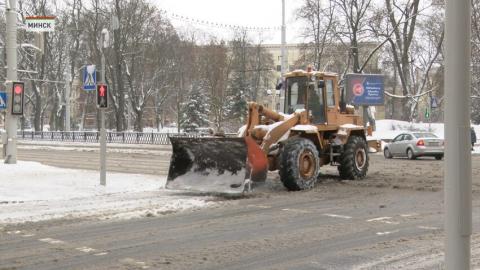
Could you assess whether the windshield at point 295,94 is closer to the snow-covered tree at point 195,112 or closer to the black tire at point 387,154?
the black tire at point 387,154

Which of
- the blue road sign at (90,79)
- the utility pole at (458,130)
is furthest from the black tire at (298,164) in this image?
the utility pole at (458,130)

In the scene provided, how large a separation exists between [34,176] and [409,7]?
42247 mm

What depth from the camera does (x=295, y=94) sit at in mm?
15734

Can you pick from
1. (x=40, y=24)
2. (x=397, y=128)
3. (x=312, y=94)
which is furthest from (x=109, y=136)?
(x=312, y=94)

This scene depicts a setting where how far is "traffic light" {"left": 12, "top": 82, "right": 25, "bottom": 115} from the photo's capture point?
1878cm

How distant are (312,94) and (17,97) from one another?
32.2 ft

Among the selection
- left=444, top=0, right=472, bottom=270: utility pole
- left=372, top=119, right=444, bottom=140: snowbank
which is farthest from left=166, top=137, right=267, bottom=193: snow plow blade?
left=372, top=119, right=444, bottom=140: snowbank

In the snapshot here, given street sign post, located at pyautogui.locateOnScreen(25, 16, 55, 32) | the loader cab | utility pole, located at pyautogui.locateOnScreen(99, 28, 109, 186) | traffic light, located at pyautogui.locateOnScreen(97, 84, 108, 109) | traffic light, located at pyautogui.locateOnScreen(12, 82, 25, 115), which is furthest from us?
street sign post, located at pyautogui.locateOnScreen(25, 16, 55, 32)

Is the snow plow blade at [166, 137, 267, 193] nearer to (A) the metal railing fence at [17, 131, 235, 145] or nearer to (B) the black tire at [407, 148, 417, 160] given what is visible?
(B) the black tire at [407, 148, 417, 160]

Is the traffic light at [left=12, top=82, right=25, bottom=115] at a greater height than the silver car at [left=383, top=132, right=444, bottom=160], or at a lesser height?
greater

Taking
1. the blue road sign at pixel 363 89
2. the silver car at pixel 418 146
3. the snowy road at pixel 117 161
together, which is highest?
the blue road sign at pixel 363 89

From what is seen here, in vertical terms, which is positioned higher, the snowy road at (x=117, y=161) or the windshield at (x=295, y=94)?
the windshield at (x=295, y=94)

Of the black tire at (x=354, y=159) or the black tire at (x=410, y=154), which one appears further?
the black tire at (x=410, y=154)

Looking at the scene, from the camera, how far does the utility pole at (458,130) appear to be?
147 inches
